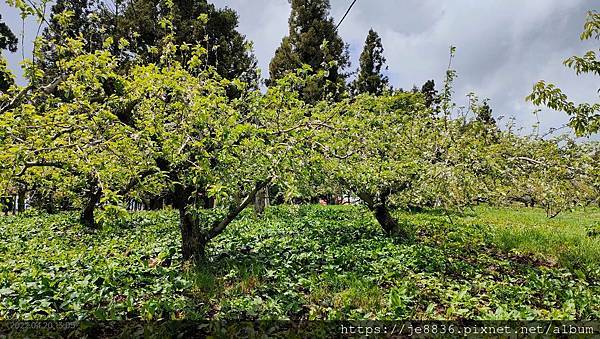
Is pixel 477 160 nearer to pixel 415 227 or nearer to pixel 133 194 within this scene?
pixel 415 227

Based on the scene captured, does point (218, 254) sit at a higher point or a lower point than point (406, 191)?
lower

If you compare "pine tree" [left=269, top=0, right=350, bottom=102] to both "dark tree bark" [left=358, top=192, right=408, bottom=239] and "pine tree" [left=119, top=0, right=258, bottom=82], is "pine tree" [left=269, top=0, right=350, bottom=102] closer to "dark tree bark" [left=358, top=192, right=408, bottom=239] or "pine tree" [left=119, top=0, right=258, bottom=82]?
"pine tree" [left=119, top=0, right=258, bottom=82]

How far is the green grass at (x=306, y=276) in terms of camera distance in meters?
4.76

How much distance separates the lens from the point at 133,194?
15.2 feet

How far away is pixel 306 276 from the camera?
19.9 ft

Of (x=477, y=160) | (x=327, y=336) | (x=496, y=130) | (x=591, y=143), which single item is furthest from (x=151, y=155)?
(x=591, y=143)

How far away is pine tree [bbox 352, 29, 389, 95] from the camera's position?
30.1 meters

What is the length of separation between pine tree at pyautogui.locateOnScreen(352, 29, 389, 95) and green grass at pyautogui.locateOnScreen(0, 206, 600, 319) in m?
21.9

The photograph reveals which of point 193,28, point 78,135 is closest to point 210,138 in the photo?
point 78,135

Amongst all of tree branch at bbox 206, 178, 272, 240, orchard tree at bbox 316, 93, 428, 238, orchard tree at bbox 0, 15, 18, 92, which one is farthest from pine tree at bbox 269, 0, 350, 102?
tree branch at bbox 206, 178, 272, 240

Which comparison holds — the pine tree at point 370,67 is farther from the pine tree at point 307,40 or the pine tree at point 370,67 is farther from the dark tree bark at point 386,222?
the dark tree bark at point 386,222

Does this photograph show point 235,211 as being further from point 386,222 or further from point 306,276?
point 386,222

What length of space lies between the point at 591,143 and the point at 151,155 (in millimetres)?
8732

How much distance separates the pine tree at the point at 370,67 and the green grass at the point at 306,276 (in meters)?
21.9
